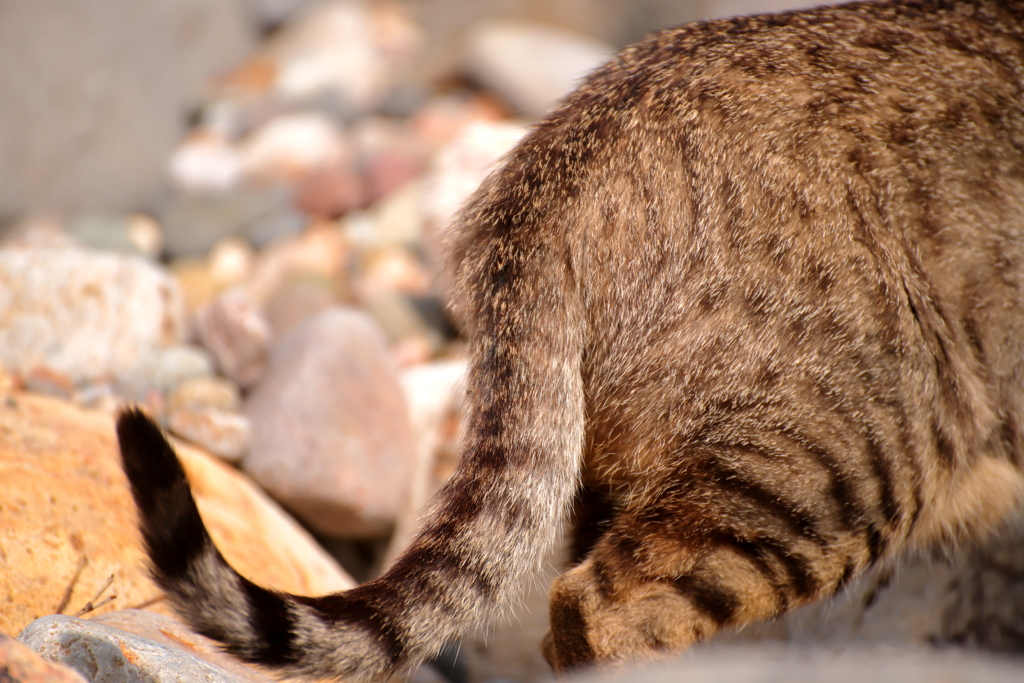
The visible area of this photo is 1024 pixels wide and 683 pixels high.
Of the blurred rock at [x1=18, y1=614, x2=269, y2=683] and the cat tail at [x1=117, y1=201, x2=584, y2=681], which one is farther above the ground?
the cat tail at [x1=117, y1=201, x2=584, y2=681]

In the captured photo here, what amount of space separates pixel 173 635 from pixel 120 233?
436cm

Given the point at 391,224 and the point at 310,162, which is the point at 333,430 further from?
the point at 310,162

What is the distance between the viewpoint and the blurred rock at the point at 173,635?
212cm

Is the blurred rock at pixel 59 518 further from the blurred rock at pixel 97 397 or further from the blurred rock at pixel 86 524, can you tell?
the blurred rock at pixel 97 397

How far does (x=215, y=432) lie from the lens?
3818 mm

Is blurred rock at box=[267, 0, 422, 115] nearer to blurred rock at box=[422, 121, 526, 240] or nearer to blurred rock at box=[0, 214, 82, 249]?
blurred rock at box=[0, 214, 82, 249]

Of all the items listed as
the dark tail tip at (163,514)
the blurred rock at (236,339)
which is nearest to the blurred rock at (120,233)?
the blurred rock at (236,339)

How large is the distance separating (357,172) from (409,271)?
1.46 meters

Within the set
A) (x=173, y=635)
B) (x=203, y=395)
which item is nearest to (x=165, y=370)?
(x=203, y=395)

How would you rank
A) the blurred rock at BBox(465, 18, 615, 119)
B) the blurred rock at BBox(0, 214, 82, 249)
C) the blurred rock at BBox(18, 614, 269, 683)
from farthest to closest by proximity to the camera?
the blurred rock at BBox(465, 18, 615, 119) → the blurred rock at BBox(0, 214, 82, 249) → the blurred rock at BBox(18, 614, 269, 683)

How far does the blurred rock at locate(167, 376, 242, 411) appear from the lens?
4.12 meters

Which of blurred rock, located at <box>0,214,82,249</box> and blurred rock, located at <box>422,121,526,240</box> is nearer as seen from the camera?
blurred rock, located at <box>422,121,526,240</box>

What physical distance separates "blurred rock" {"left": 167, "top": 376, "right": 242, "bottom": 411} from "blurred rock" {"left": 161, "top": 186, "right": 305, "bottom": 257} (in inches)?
89.9

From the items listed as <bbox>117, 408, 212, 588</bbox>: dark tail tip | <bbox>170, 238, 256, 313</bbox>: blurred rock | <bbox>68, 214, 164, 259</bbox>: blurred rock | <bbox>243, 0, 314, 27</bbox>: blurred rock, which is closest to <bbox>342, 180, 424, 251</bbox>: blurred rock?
<bbox>170, 238, 256, 313</bbox>: blurred rock
